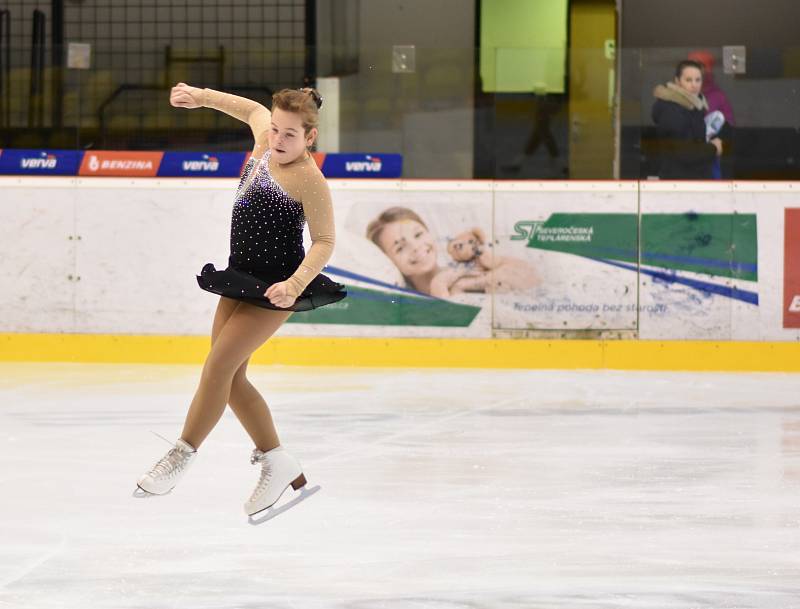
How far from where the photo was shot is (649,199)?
10.1m

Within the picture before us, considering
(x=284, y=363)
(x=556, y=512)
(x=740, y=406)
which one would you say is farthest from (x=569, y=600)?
(x=284, y=363)

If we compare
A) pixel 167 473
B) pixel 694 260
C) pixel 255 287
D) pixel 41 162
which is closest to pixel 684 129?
pixel 694 260

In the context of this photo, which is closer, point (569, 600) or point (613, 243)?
point (569, 600)

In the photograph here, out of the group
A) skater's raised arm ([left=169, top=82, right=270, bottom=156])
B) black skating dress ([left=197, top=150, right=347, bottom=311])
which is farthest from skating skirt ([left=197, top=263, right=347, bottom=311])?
skater's raised arm ([left=169, top=82, right=270, bottom=156])

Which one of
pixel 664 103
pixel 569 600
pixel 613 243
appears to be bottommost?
pixel 569 600

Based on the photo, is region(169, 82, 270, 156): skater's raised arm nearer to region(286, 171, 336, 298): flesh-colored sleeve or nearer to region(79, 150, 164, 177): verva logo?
region(286, 171, 336, 298): flesh-colored sleeve

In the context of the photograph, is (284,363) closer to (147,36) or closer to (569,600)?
(147,36)

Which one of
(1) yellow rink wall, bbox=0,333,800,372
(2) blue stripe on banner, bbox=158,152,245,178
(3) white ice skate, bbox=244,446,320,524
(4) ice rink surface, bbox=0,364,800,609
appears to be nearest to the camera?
(4) ice rink surface, bbox=0,364,800,609

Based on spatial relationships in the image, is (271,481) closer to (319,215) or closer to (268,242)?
(268,242)

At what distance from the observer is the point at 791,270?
9.98 m

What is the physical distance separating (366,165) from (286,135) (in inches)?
228

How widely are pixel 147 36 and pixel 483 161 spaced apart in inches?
115

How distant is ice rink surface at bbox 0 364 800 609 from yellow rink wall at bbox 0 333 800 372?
130cm

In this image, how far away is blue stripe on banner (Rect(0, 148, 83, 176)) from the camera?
33.6 ft
